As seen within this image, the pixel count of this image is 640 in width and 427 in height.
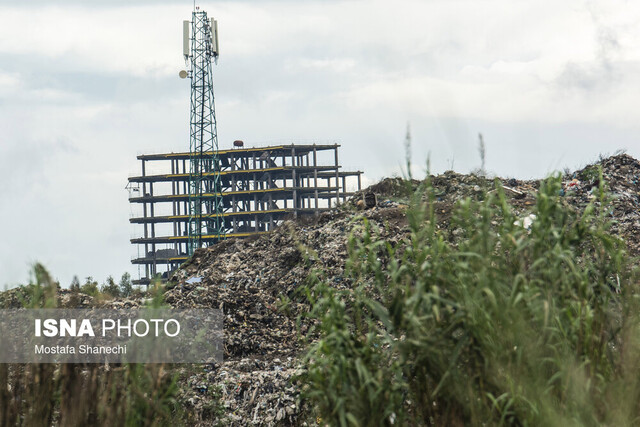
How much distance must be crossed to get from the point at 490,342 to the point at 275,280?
9.04 metres

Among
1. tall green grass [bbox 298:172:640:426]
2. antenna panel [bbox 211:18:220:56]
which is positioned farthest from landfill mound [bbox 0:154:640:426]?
antenna panel [bbox 211:18:220:56]

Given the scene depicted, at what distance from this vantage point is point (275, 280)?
1170 cm

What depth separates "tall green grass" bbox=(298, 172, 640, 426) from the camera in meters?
2.77

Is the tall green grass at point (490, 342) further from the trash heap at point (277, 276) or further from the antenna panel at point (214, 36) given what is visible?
the antenna panel at point (214, 36)

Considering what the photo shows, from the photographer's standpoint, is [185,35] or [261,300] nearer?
[261,300]

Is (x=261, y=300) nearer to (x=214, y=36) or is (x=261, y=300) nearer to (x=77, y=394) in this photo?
(x=77, y=394)

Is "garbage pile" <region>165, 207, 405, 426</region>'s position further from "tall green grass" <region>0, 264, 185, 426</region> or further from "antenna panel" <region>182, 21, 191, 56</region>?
"antenna panel" <region>182, 21, 191, 56</region>

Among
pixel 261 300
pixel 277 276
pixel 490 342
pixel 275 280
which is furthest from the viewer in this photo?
pixel 277 276

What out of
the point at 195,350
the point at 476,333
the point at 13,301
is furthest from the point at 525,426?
the point at 13,301

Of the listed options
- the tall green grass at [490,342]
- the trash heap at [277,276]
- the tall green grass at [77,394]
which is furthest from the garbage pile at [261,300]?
the tall green grass at [490,342]

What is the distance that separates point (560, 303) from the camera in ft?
9.70

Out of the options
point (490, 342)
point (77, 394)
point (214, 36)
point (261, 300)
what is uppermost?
point (214, 36)

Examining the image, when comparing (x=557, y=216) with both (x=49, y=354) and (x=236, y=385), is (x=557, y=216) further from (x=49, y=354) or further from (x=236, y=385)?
(x=236, y=385)

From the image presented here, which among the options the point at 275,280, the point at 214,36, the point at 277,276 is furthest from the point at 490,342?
the point at 214,36
